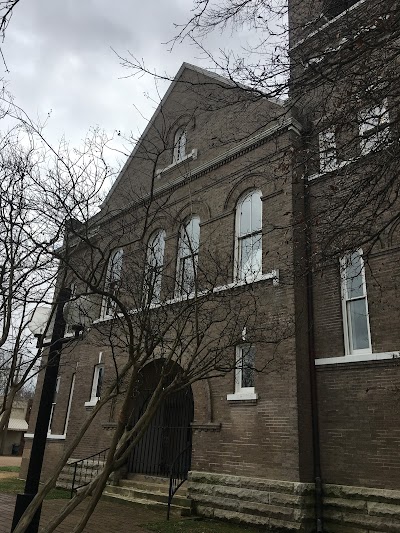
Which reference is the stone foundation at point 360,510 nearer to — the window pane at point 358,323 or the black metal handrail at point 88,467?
the window pane at point 358,323

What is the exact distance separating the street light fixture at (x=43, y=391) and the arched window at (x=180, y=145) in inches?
373

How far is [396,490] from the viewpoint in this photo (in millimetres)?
8383

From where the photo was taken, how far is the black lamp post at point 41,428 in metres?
5.83

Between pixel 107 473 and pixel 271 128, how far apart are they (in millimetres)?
Answer: 10367

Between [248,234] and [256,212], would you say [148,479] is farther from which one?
[256,212]

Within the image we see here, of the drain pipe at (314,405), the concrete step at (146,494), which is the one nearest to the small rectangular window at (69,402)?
the concrete step at (146,494)

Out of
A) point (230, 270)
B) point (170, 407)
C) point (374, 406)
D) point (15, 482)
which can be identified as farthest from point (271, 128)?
point (15, 482)

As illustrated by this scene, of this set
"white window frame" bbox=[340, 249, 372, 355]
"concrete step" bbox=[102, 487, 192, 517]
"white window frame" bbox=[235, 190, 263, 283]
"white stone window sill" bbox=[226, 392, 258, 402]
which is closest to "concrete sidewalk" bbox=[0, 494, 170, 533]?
"concrete step" bbox=[102, 487, 192, 517]

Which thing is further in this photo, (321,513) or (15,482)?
(15,482)

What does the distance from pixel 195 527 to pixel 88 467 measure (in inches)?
226

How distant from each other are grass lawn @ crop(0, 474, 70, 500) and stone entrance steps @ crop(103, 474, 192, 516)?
1.51m

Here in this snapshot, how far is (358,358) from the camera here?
9.55 meters

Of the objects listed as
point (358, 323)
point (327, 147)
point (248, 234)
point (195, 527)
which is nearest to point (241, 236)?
point (248, 234)

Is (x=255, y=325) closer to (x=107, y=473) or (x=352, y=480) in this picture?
(x=352, y=480)
